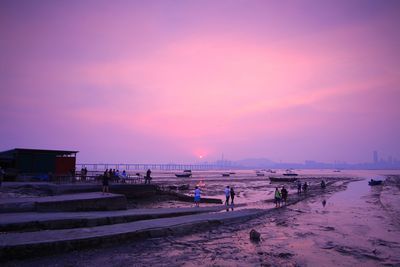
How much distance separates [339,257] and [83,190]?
20184 millimetres

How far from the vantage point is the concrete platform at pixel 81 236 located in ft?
30.4

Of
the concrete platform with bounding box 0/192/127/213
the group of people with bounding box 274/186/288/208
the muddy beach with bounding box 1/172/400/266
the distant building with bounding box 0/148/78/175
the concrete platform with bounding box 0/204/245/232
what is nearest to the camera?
the muddy beach with bounding box 1/172/400/266

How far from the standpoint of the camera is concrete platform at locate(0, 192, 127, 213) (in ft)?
51.5

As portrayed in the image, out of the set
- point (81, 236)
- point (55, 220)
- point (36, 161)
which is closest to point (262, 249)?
point (81, 236)

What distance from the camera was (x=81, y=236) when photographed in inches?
417

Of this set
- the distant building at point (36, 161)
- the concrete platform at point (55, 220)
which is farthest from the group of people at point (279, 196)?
the distant building at point (36, 161)

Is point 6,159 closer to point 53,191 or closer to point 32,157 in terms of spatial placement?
point 32,157

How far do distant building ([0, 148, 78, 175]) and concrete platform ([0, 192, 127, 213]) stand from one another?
42.6 ft

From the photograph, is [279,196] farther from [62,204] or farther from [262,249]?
[62,204]

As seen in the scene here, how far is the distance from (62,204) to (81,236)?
25.0ft

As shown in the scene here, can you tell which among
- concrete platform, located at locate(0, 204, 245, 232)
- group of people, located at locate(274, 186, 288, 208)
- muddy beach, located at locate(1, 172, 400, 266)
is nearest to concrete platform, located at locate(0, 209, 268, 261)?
muddy beach, located at locate(1, 172, 400, 266)

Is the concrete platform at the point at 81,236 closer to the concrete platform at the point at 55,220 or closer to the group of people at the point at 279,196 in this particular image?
the concrete platform at the point at 55,220

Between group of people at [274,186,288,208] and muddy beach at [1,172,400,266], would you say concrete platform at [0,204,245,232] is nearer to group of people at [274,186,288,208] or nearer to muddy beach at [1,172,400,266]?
muddy beach at [1,172,400,266]

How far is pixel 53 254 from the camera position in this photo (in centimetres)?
969
